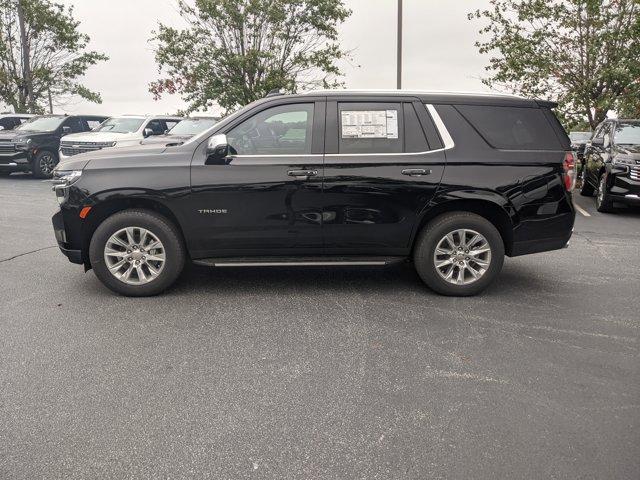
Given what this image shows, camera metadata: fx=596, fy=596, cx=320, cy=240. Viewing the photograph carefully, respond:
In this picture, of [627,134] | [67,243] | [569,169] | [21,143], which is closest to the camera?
[67,243]

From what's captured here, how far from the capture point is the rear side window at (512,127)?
552 cm

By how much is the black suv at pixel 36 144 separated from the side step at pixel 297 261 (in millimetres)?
13230

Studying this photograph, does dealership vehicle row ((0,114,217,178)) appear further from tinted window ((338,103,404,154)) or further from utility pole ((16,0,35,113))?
tinted window ((338,103,404,154))

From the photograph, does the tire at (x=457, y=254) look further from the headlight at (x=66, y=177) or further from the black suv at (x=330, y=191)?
the headlight at (x=66, y=177)

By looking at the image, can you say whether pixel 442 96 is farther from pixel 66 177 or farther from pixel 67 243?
pixel 67 243

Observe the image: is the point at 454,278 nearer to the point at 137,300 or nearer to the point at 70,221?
the point at 137,300

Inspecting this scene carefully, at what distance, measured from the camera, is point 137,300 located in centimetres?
539

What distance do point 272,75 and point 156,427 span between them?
18009mm

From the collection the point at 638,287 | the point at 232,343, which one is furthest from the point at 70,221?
the point at 638,287

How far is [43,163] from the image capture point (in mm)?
16844

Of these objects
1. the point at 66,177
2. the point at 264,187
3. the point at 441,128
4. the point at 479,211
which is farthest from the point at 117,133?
the point at 479,211

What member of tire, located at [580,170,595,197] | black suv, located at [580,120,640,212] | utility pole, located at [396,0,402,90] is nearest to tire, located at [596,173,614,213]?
black suv, located at [580,120,640,212]

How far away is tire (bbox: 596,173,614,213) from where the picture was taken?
10963 mm

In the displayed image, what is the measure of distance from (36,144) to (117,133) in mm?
2744
